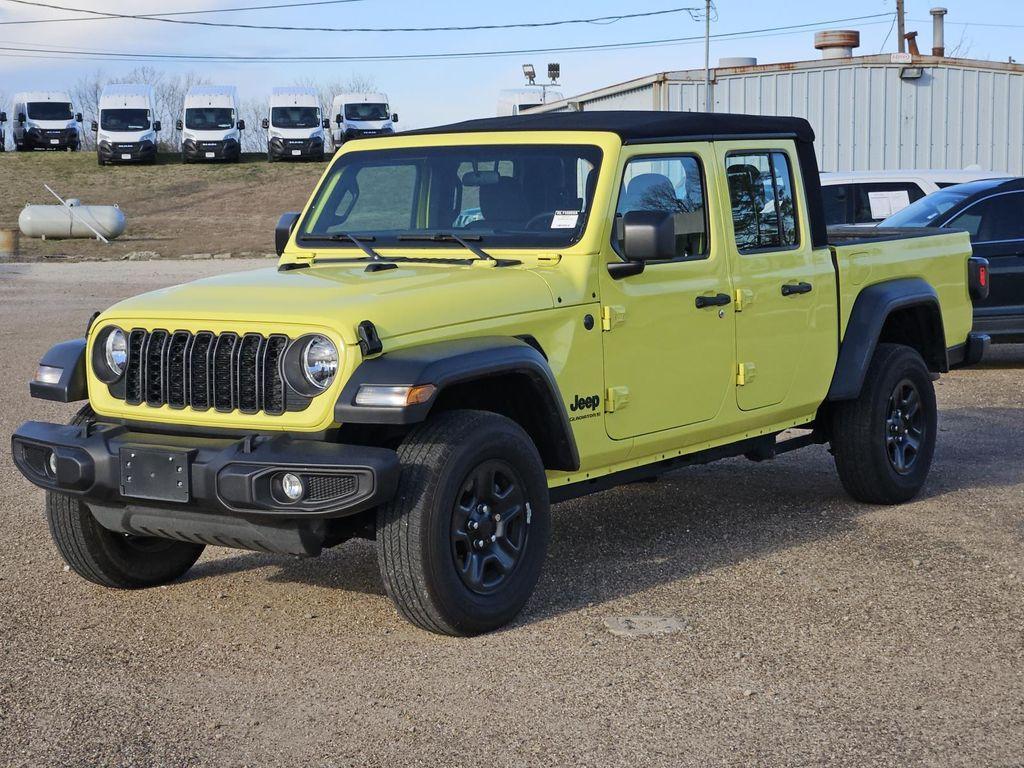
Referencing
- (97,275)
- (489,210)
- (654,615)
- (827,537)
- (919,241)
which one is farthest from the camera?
(97,275)

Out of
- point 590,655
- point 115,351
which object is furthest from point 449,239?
point 590,655

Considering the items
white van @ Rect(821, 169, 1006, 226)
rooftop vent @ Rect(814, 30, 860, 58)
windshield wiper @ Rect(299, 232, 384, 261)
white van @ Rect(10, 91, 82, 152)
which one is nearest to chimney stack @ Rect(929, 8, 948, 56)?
rooftop vent @ Rect(814, 30, 860, 58)

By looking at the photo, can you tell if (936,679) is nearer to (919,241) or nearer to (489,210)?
(489,210)

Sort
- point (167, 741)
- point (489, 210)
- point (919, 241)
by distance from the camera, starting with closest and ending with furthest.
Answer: point (167, 741), point (489, 210), point (919, 241)

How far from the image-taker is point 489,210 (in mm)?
6129

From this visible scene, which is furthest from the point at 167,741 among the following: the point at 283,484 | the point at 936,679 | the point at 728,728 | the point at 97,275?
the point at 97,275

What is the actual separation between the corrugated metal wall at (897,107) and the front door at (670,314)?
19985 millimetres

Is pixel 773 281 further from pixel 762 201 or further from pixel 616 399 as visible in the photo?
pixel 616 399

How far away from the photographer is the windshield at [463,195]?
595 centimetres

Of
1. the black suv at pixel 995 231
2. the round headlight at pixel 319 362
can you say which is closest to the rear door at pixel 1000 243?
the black suv at pixel 995 231

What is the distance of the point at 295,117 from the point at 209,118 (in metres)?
2.96

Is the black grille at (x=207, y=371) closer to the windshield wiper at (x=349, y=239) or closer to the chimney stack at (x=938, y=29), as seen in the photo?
the windshield wiper at (x=349, y=239)

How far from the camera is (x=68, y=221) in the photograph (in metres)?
35.3

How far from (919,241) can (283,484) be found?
436 cm
